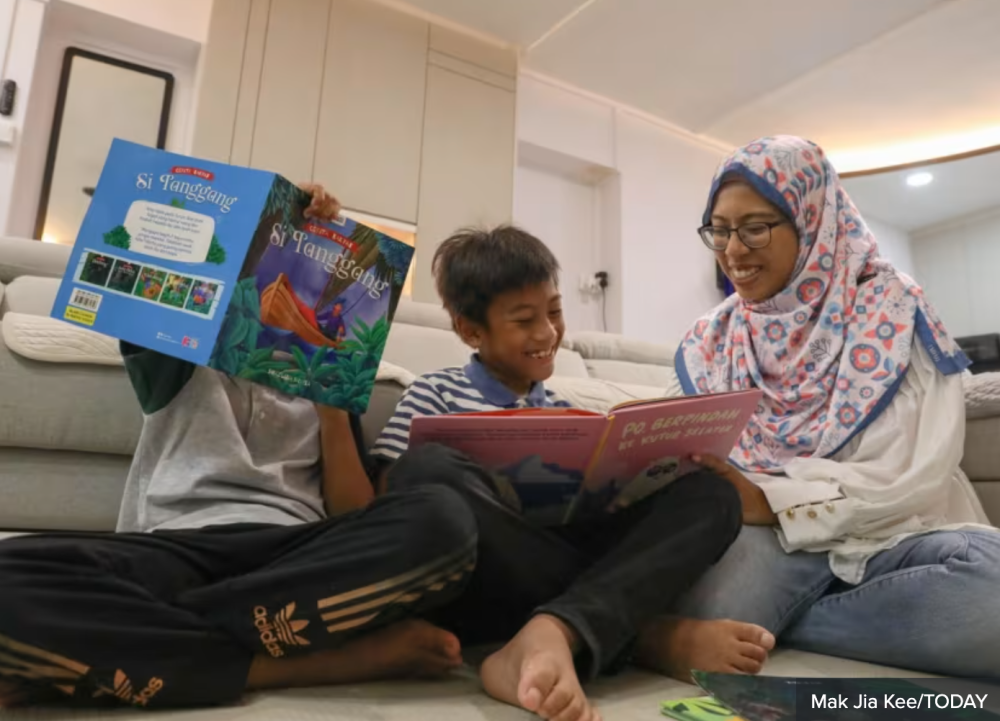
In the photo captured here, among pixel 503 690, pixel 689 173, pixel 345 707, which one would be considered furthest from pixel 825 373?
pixel 689 173

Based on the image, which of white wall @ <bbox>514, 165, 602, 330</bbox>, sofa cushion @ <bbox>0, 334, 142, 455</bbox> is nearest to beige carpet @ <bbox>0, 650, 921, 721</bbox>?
sofa cushion @ <bbox>0, 334, 142, 455</bbox>

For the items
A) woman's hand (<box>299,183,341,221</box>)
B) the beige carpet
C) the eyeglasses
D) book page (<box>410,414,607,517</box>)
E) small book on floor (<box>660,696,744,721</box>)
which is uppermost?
the eyeglasses

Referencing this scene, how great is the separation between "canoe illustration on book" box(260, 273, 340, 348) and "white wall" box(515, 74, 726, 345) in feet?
9.13

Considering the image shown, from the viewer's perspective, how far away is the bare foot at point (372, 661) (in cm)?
62

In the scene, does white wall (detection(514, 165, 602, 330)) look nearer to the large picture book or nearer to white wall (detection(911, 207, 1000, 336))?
white wall (detection(911, 207, 1000, 336))

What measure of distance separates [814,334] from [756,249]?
154mm

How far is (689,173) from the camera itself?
3.98 m

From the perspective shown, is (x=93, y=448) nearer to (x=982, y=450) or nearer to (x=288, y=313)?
(x=288, y=313)

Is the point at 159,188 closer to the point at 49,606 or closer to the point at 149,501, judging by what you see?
the point at 149,501

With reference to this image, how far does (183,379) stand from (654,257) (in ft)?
10.6

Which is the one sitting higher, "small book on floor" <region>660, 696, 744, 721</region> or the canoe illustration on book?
the canoe illustration on book

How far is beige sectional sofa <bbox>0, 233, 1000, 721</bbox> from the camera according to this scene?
61 cm

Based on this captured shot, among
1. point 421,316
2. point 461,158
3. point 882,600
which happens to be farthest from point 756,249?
point 461,158

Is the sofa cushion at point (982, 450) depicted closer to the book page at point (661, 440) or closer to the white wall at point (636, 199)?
the book page at point (661, 440)
